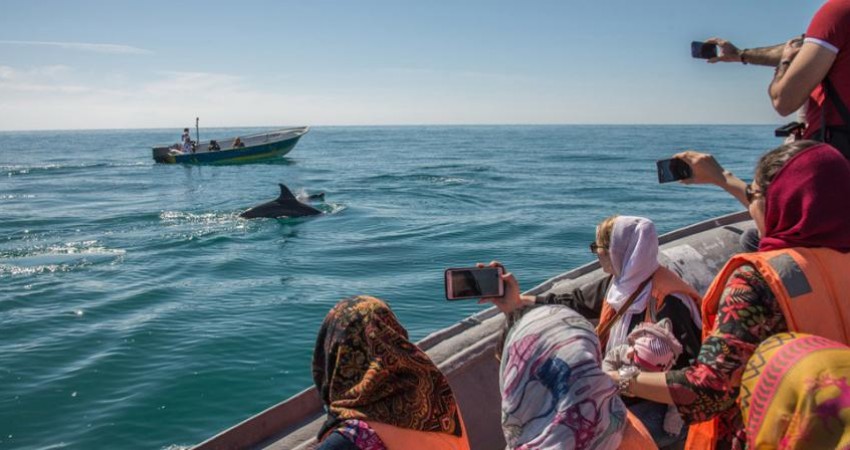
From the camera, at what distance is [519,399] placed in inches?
88.6

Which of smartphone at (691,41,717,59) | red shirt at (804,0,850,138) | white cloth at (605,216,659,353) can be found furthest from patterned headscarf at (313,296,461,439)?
smartphone at (691,41,717,59)

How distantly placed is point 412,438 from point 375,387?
0.24 meters

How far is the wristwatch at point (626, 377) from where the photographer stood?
A: 267cm

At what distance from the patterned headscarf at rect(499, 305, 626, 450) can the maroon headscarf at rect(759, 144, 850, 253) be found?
81 cm

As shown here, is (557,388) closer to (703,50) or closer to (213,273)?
(703,50)

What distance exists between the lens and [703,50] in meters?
4.25

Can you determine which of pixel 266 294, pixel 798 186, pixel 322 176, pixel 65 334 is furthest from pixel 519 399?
pixel 322 176

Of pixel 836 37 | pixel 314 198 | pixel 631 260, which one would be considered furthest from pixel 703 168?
pixel 314 198

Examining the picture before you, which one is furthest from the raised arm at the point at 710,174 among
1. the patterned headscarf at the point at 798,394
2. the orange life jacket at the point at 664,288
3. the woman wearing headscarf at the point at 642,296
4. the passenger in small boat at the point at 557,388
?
the patterned headscarf at the point at 798,394

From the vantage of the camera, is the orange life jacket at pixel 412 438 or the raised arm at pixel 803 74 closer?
the orange life jacket at pixel 412 438

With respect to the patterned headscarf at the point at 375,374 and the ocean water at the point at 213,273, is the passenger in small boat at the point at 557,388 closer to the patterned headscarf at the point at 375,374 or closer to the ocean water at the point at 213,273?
the patterned headscarf at the point at 375,374

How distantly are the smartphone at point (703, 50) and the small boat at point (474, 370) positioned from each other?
1524 millimetres

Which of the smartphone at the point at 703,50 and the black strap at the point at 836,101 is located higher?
the smartphone at the point at 703,50

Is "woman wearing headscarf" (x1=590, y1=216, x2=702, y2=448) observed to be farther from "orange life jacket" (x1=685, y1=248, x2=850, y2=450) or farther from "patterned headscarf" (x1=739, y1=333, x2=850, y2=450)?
"patterned headscarf" (x1=739, y1=333, x2=850, y2=450)
